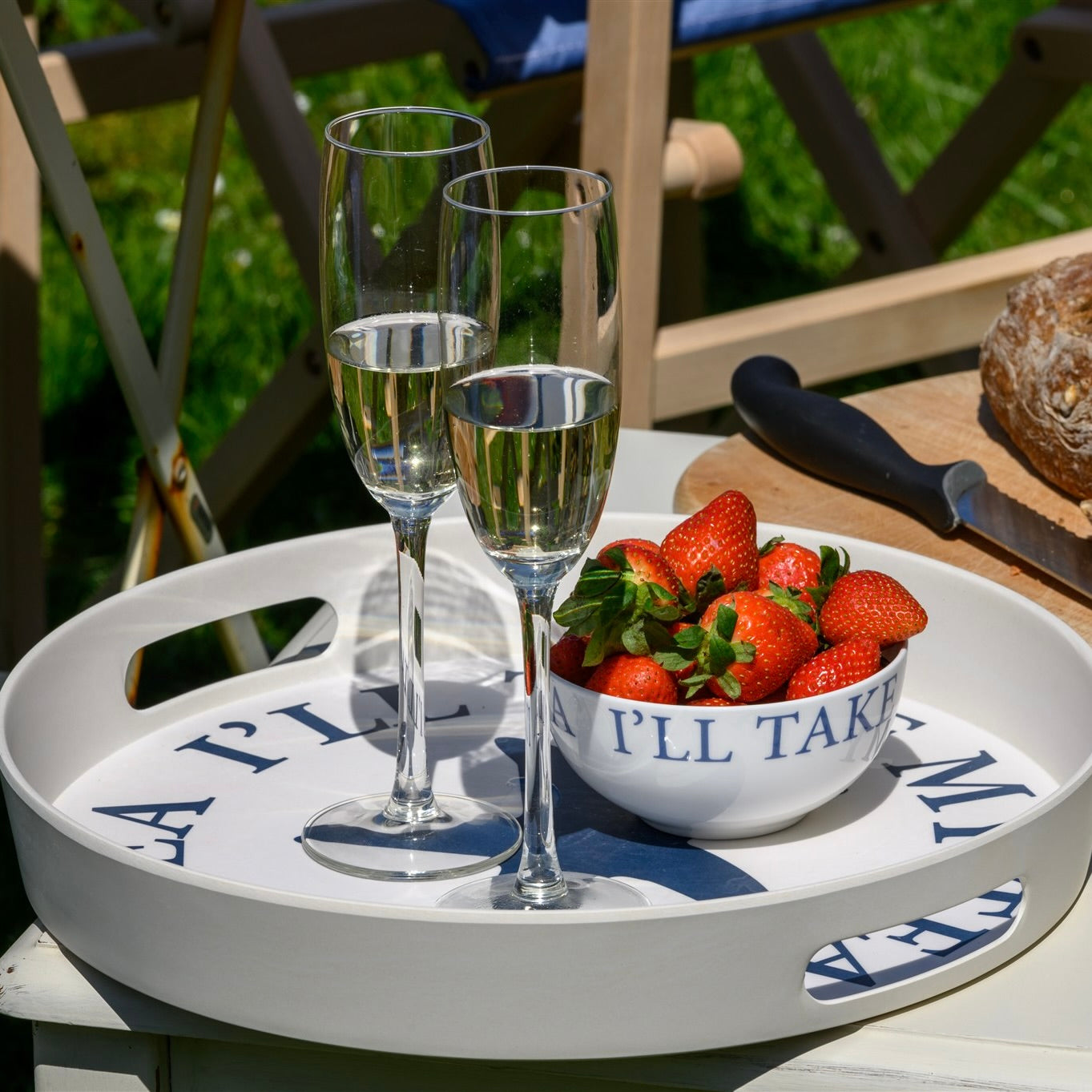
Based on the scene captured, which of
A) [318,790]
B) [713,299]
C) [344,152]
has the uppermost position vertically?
[344,152]

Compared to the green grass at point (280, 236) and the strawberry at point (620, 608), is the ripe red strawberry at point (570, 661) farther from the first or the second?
the green grass at point (280, 236)


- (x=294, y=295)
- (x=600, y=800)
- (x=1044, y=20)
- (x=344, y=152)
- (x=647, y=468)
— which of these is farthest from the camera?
(x=294, y=295)

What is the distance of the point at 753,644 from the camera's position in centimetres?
87

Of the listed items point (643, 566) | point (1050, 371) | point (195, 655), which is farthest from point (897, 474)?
point (195, 655)

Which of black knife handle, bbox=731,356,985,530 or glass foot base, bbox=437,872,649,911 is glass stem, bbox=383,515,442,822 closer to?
glass foot base, bbox=437,872,649,911

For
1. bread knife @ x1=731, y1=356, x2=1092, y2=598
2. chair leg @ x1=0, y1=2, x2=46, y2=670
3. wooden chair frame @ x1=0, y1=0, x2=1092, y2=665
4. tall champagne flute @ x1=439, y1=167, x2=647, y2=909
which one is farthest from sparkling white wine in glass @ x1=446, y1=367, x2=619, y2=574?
chair leg @ x1=0, y1=2, x2=46, y2=670

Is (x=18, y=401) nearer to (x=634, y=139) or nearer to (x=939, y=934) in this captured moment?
(x=634, y=139)

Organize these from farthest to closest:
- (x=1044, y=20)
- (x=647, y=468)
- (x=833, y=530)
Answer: (x=1044, y=20)
(x=647, y=468)
(x=833, y=530)

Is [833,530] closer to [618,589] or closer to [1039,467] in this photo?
[1039,467]

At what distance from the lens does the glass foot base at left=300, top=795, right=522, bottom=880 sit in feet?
3.01

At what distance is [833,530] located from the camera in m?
1.29

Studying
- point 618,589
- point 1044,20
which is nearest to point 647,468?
point 618,589

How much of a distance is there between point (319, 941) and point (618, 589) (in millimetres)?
247

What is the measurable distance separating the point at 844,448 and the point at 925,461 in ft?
0.40
